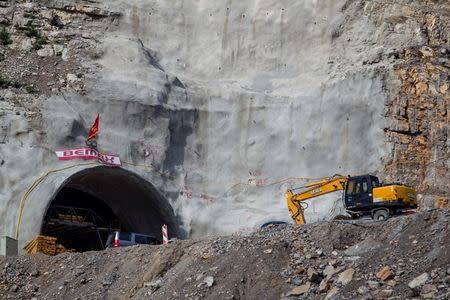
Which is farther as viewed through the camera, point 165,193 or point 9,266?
point 165,193

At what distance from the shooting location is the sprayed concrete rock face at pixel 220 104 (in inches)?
1292

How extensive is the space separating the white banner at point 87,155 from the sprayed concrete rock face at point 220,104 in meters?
0.32

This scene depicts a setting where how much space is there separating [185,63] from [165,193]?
22.3 feet

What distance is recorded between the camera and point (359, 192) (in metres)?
27.6

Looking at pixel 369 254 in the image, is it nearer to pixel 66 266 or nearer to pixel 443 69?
pixel 66 266

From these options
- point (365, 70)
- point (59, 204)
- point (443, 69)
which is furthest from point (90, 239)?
point (443, 69)

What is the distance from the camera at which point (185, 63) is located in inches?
1476

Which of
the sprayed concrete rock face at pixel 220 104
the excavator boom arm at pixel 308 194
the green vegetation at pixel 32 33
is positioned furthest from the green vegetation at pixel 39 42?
the excavator boom arm at pixel 308 194

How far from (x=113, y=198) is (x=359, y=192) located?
35.6 ft

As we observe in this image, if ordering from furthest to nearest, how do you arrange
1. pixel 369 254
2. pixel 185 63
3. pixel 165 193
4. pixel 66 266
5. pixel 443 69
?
pixel 185 63 → pixel 443 69 → pixel 165 193 → pixel 66 266 → pixel 369 254

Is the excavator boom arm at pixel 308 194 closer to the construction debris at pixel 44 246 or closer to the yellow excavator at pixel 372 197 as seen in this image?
the yellow excavator at pixel 372 197

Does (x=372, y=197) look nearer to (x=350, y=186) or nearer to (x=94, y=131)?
(x=350, y=186)

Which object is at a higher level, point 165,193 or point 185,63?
point 185,63

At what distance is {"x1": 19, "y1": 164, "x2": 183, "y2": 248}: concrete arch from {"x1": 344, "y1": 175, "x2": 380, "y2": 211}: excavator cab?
7.70 meters
